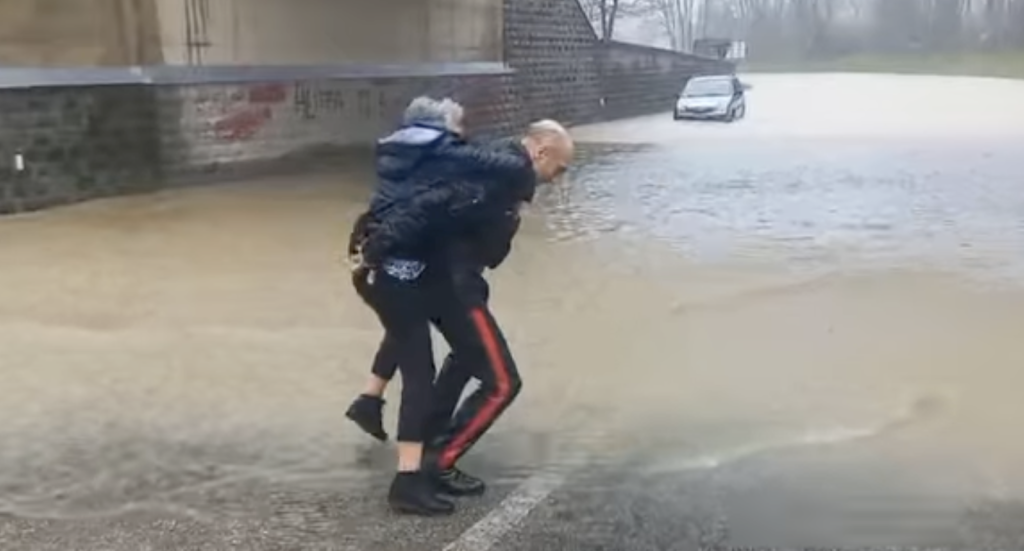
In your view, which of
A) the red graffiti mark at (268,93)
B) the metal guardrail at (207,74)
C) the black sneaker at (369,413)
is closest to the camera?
the black sneaker at (369,413)

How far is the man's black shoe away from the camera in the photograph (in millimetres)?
4900

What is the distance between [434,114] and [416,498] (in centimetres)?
147

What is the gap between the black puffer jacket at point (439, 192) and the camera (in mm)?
4672

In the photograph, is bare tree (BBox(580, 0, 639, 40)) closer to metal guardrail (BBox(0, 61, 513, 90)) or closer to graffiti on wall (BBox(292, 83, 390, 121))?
metal guardrail (BBox(0, 61, 513, 90))

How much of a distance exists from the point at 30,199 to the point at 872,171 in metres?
13.1

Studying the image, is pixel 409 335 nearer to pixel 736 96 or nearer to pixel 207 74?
pixel 207 74

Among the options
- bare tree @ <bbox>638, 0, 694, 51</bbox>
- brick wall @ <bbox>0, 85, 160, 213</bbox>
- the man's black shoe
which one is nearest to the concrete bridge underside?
brick wall @ <bbox>0, 85, 160, 213</bbox>

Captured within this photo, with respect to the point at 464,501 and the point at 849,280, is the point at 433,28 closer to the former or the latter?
the point at 849,280

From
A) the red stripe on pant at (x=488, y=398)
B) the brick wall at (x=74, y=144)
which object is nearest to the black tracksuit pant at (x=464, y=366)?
the red stripe on pant at (x=488, y=398)

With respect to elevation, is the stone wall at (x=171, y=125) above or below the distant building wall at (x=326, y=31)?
below

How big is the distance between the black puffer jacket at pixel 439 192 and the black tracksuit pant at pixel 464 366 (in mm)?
149

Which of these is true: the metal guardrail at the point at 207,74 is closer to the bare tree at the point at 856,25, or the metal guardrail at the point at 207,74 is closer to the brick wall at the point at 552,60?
the brick wall at the point at 552,60

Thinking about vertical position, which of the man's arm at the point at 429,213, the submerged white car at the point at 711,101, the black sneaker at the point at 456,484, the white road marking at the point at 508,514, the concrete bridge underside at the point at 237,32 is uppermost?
the concrete bridge underside at the point at 237,32

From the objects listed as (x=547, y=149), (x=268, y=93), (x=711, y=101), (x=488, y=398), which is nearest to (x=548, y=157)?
(x=547, y=149)
